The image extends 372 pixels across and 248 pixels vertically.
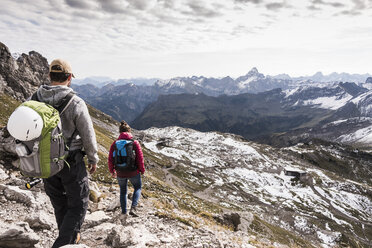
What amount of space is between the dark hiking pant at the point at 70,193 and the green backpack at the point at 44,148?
501 mm

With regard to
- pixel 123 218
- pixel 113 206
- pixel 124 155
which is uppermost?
pixel 124 155

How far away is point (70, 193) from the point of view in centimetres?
579

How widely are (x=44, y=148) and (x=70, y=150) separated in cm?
82

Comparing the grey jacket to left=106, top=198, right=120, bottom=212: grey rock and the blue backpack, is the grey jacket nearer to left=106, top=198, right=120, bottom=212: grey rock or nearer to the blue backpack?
the blue backpack

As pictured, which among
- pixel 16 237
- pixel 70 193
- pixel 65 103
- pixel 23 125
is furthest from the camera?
pixel 16 237

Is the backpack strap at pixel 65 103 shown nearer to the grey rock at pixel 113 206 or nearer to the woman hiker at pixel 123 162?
the woman hiker at pixel 123 162

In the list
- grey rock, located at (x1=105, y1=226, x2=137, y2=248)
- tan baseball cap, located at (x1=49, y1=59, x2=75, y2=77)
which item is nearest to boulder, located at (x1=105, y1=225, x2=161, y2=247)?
grey rock, located at (x1=105, y1=226, x2=137, y2=248)

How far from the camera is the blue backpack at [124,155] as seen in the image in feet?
31.7

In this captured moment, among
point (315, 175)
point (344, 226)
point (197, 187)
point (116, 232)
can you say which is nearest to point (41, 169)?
point (116, 232)

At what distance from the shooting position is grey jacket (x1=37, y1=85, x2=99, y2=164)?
5.39 metres

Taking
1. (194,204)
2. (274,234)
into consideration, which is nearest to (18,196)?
(194,204)

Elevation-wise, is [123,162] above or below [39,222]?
above

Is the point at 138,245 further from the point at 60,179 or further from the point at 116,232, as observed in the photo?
the point at 60,179

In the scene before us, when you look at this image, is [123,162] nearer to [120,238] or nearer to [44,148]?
[120,238]
